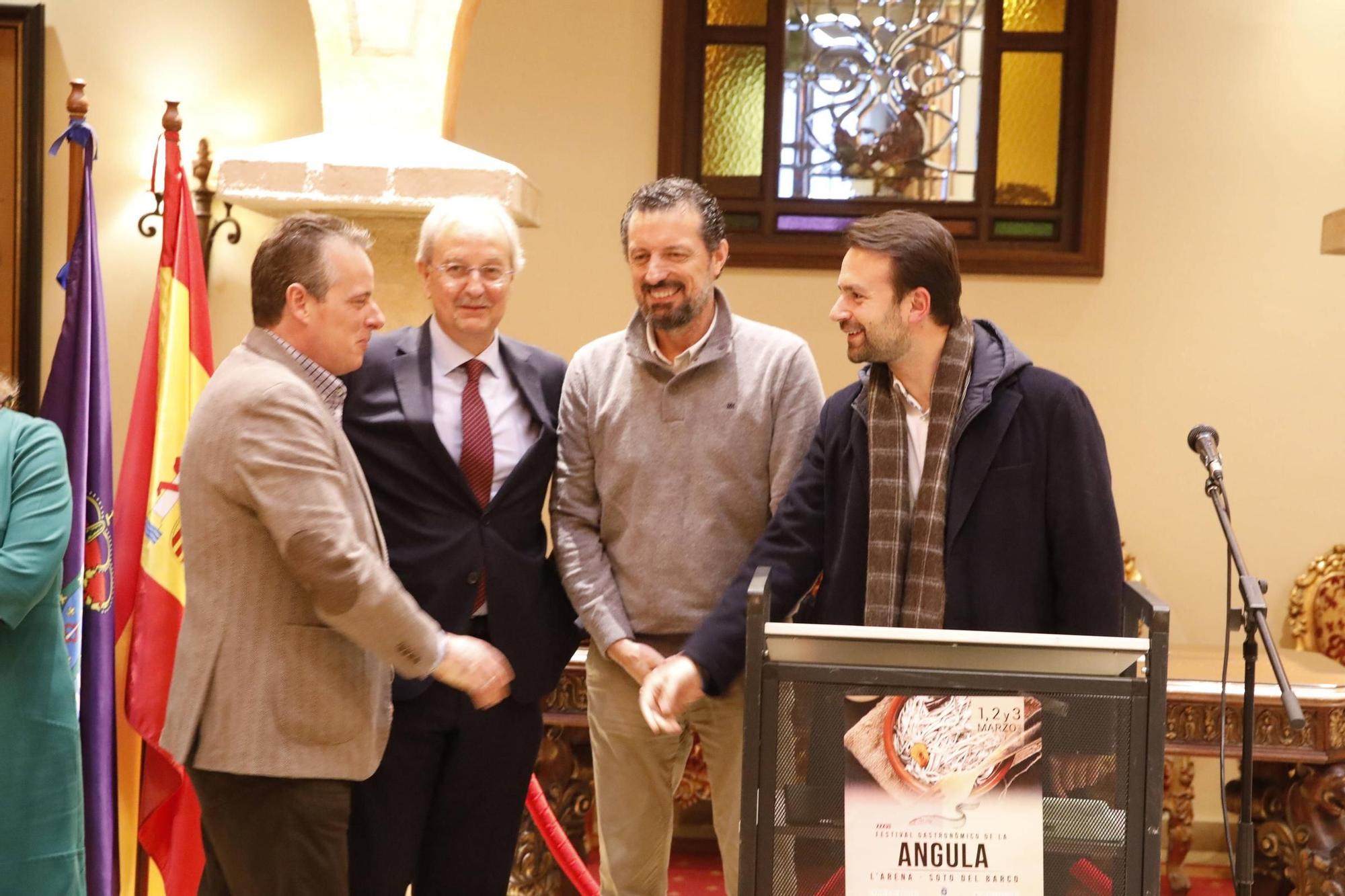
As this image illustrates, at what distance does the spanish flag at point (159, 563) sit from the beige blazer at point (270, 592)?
3.64 feet

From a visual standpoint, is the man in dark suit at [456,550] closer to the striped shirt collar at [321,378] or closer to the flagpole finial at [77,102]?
the striped shirt collar at [321,378]

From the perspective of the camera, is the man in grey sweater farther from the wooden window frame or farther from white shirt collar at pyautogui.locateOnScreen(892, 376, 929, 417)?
the wooden window frame

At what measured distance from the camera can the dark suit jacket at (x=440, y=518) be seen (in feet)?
7.32

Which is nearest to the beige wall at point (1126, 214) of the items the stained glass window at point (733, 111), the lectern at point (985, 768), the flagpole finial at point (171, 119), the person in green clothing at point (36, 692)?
the stained glass window at point (733, 111)

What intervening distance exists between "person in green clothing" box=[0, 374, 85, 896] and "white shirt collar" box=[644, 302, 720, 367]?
1.26 m

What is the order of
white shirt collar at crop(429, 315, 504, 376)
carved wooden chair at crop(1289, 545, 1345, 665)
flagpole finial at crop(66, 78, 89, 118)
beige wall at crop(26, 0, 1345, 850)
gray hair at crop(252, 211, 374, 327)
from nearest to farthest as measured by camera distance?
gray hair at crop(252, 211, 374, 327), white shirt collar at crop(429, 315, 504, 376), flagpole finial at crop(66, 78, 89, 118), carved wooden chair at crop(1289, 545, 1345, 665), beige wall at crop(26, 0, 1345, 850)

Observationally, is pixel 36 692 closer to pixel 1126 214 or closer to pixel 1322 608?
pixel 1126 214

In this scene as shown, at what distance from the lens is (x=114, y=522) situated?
3.07 m

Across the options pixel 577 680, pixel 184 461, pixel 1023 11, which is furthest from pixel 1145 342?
pixel 184 461

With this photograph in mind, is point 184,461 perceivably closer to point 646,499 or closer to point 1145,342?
point 646,499

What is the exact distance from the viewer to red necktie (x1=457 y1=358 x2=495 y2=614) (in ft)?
7.47

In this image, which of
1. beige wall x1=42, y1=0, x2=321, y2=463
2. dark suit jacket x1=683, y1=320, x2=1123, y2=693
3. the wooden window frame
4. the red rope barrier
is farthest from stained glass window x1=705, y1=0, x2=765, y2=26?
dark suit jacket x1=683, y1=320, x2=1123, y2=693

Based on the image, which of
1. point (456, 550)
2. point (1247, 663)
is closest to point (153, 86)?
point (456, 550)

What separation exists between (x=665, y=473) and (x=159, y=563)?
130 centimetres
